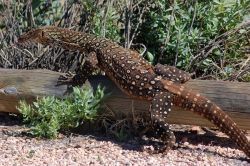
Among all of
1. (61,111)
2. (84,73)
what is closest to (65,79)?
(84,73)

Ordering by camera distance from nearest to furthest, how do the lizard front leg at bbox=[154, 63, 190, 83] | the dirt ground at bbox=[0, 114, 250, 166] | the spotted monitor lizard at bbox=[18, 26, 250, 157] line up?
1. the dirt ground at bbox=[0, 114, 250, 166]
2. the spotted monitor lizard at bbox=[18, 26, 250, 157]
3. the lizard front leg at bbox=[154, 63, 190, 83]

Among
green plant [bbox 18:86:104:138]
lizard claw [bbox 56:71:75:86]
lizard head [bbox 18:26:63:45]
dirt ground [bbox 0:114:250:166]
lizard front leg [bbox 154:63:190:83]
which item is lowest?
dirt ground [bbox 0:114:250:166]

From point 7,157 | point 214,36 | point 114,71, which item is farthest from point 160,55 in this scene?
point 7,157

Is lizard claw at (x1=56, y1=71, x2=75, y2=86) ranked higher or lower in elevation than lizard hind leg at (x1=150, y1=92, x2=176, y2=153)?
higher

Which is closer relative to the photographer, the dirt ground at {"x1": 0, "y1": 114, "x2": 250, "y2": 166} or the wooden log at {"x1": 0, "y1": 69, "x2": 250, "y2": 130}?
the dirt ground at {"x1": 0, "y1": 114, "x2": 250, "y2": 166}

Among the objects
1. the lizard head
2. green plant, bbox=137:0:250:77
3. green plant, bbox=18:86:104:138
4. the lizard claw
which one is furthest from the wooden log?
green plant, bbox=137:0:250:77

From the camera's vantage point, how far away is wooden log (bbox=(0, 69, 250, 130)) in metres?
6.98

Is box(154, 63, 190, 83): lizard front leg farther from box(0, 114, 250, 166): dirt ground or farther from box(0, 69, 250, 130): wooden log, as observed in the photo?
box(0, 114, 250, 166): dirt ground

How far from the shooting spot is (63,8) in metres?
9.00

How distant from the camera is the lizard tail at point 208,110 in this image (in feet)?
21.9

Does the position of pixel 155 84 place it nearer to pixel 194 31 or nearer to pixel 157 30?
pixel 194 31

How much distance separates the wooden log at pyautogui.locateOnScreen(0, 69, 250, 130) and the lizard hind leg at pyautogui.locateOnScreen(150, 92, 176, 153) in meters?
0.25

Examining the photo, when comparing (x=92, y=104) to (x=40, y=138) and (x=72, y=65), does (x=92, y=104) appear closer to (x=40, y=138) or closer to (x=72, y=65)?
(x=40, y=138)

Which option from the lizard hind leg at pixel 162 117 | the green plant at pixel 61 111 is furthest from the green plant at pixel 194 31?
the green plant at pixel 61 111
